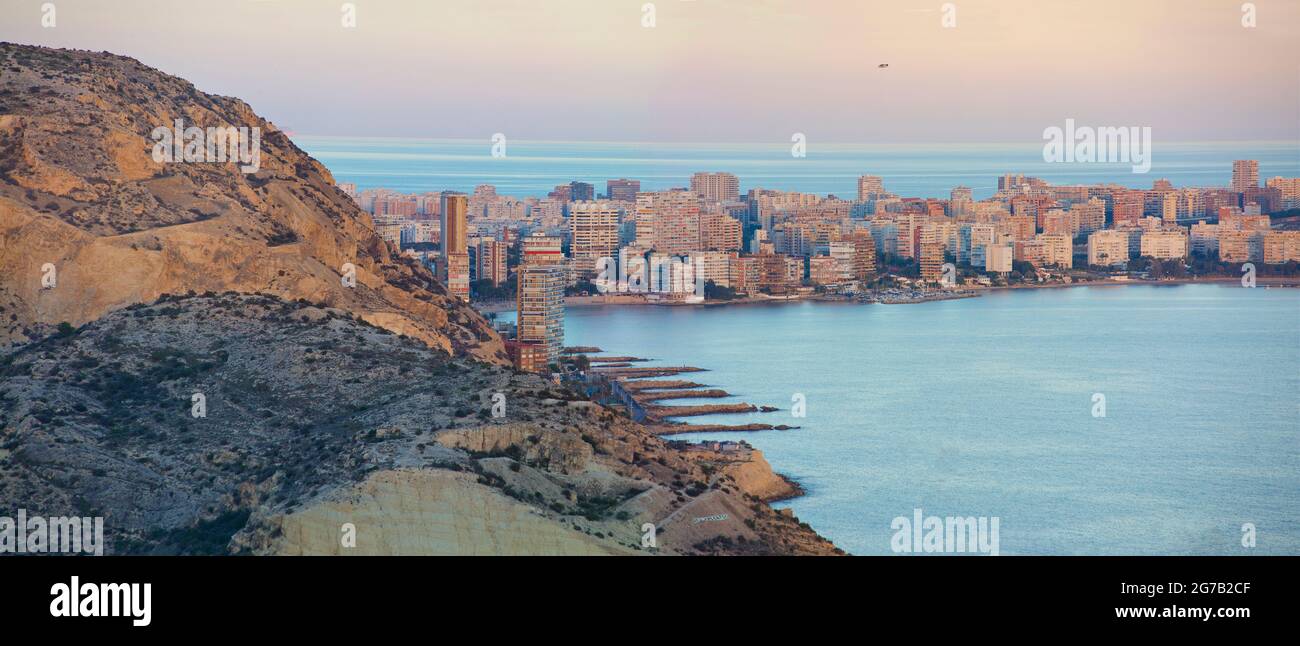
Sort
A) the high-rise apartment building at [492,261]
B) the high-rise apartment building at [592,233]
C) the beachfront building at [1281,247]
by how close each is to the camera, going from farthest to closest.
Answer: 1. the beachfront building at [1281,247]
2. the high-rise apartment building at [592,233]
3. the high-rise apartment building at [492,261]

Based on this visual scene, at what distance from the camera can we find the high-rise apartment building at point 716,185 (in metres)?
44.4

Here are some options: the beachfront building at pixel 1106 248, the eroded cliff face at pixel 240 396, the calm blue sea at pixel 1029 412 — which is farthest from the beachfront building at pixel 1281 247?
the eroded cliff face at pixel 240 396

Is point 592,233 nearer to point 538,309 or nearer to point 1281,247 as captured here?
point 1281,247

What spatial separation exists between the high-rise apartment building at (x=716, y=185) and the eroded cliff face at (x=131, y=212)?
107 ft

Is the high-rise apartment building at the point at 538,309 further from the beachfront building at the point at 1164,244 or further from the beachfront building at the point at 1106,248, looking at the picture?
the beachfront building at the point at 1164,244

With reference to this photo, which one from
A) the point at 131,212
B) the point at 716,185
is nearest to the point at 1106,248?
the point at 716,185

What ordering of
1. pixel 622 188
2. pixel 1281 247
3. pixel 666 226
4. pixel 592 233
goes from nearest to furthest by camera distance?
pixel 592 233
pixel 1281 247
pixel 666 226
pixel 622 188

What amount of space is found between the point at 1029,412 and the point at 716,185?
28.7m

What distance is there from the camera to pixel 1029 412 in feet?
53.7

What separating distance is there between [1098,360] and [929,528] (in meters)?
11.2

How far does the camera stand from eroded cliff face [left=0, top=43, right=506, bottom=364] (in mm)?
9062
